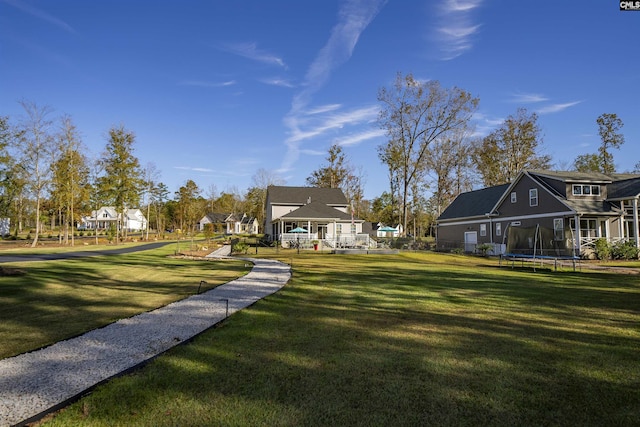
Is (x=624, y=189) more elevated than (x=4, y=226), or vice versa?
(x=624, y=189)

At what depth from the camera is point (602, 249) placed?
24797 mm

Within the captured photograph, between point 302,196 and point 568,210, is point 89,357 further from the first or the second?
point 302,196

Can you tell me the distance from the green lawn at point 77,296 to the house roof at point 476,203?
2682cm

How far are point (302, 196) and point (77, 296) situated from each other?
35329 millimetres

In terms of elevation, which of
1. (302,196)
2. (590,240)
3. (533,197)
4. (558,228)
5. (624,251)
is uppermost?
(302,196)

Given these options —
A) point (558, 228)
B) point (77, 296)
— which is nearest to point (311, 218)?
point (558, 228)

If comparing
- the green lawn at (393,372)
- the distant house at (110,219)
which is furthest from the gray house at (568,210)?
the distant house at (110,219)

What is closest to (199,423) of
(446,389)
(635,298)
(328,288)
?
(446,389)

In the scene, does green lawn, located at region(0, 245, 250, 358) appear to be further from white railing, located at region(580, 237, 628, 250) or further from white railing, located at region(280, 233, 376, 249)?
white railing, located at region(580, 237, 628, 250)

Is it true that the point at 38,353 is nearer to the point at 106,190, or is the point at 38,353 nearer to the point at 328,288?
the point at 328,288

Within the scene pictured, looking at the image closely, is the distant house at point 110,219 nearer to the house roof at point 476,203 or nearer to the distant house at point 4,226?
the distant house at point 4,226

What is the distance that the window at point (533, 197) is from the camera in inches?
1156

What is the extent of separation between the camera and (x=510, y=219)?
31.7 m

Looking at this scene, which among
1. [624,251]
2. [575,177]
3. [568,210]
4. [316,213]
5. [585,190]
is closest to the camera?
[624,251]
